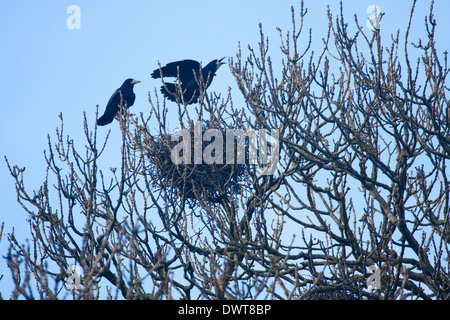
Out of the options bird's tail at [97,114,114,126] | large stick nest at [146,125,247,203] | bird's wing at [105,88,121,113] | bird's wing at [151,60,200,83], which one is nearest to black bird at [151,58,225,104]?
bird's wing at [151,60,200,83]

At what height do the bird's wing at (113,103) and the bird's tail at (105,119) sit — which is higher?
the bird's wing at (113,103)

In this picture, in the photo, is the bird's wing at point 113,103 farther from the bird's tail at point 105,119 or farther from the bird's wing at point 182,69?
the bird's wing at point 182,69

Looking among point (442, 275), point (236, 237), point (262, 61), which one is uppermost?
point (262, 61)

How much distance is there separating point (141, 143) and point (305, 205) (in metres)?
2.57

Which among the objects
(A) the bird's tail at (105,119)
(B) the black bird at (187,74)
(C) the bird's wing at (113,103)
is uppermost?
(B) the black bird at (187,74)

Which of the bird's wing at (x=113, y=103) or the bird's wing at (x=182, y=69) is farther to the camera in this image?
the bird's wing at (x=113, y=103)

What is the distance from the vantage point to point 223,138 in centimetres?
792

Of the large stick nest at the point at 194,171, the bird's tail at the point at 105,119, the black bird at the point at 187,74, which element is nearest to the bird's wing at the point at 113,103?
the bird's tail at the point at 105,119

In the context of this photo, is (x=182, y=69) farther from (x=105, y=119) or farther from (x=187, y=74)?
(x=105, y=119)

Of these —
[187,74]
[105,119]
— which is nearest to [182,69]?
[187,74]

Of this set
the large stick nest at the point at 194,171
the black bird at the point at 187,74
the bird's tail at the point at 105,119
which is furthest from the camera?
the bird's tail at the point at 105,119
